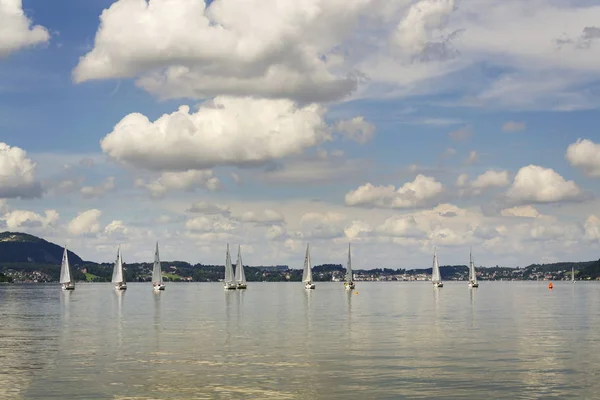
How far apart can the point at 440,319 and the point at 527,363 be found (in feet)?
198

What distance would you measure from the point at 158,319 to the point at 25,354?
5710 cm

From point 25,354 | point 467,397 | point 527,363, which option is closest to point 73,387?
point 25,354

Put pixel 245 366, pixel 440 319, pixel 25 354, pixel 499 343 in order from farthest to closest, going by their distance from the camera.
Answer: pixel 440 319 < pixel 499 343 < pixel 25 354 < pixel 245 366

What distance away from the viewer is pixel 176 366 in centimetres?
6606

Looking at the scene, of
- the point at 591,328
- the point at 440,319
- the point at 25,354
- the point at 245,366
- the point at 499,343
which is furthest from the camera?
the point at 440,319

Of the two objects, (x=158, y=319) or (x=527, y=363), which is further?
(x=158, y=319)

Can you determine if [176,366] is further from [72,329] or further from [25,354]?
[72,329]

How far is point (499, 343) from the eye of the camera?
8512 centimetres

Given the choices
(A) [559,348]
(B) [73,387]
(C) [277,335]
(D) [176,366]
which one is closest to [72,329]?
(C) [277,335]

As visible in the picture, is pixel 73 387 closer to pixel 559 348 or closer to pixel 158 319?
pixel 559 348

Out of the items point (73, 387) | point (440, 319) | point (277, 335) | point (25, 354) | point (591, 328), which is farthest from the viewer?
point (440, 319)

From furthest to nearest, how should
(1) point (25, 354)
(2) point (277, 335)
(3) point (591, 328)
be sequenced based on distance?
(3) point (591, 328)
(2) point (277, 335)
(1) point (25, 354)

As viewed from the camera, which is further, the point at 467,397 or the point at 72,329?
the point at 72,329

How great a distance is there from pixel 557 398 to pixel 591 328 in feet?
200
